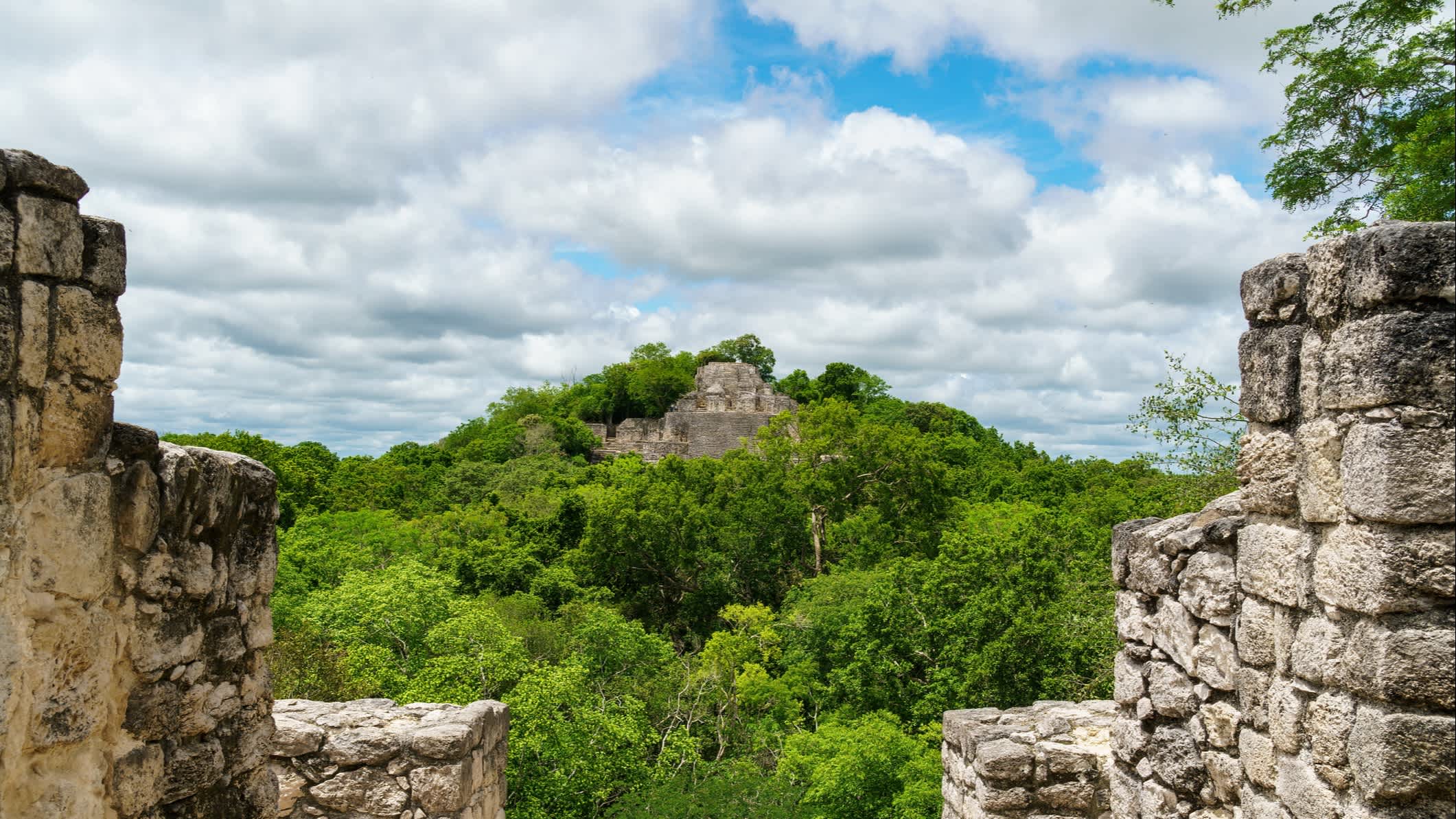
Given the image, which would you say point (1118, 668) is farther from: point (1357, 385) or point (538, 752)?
point (538, 752)

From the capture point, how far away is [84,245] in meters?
2.72

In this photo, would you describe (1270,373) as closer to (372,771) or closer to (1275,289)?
(1275,289)

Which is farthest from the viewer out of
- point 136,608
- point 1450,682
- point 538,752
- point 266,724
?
point 538,752

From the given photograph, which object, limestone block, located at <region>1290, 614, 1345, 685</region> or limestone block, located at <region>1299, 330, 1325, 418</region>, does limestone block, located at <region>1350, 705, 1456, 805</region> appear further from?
limestone block, located at <region>1299, 330, 1325, 418</region>

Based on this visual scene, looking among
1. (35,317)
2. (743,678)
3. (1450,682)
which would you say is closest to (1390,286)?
(1450,682)

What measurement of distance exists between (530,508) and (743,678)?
12.7 metres

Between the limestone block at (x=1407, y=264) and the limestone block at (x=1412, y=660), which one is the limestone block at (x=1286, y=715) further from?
the limestone block at (x=1407, y=264)

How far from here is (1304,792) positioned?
259cm

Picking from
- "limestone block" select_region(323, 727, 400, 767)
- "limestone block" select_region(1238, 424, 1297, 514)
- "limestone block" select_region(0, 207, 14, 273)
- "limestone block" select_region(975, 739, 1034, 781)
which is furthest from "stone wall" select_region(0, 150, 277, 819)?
"limestone block" select_region(975, 739, 1034, 781)

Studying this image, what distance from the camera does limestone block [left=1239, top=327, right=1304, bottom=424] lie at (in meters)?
2.77

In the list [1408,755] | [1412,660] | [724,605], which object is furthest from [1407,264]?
[724,605]

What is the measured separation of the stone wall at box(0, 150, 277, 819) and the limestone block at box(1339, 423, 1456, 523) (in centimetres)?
312

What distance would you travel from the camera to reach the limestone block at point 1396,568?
86.7 inches

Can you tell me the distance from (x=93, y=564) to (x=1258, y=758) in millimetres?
3247
